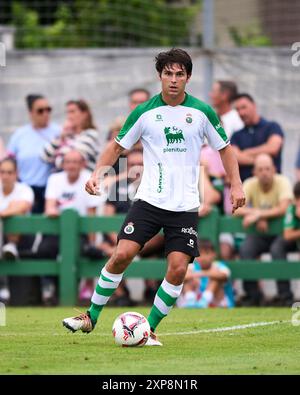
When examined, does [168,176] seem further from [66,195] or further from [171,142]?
[66,195]

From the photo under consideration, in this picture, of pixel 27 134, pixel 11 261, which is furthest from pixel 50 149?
pixel 11 261

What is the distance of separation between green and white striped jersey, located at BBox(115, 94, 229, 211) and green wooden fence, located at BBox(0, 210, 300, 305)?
4.96 meters

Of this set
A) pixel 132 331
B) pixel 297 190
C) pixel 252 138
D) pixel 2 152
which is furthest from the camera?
pixel 2 152

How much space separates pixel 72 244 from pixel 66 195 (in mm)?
621

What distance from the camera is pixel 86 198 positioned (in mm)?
14438

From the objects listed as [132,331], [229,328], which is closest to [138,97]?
[229,328]

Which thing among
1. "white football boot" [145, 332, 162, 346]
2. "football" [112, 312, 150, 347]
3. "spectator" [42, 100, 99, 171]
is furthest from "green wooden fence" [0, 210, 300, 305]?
"football" [112, 312, 150, 347]

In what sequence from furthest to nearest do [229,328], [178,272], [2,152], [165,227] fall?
1. [2,152]
2. [229,328]
3. [165,227]
4. [178,272]

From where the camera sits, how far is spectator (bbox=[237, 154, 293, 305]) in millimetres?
13609

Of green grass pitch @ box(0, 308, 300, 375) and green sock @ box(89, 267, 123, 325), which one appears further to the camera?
green sock @ box(89, 267, 123, 325)

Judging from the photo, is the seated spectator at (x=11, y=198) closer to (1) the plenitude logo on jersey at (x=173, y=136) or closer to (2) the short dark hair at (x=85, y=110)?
(2) the short dark hair at (x=85, y=110)

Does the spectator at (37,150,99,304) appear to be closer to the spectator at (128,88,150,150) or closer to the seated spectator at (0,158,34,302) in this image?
the seated spectator at (0,158,34,302)

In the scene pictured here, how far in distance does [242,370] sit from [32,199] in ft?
24.2

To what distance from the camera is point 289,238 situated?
536 inches
